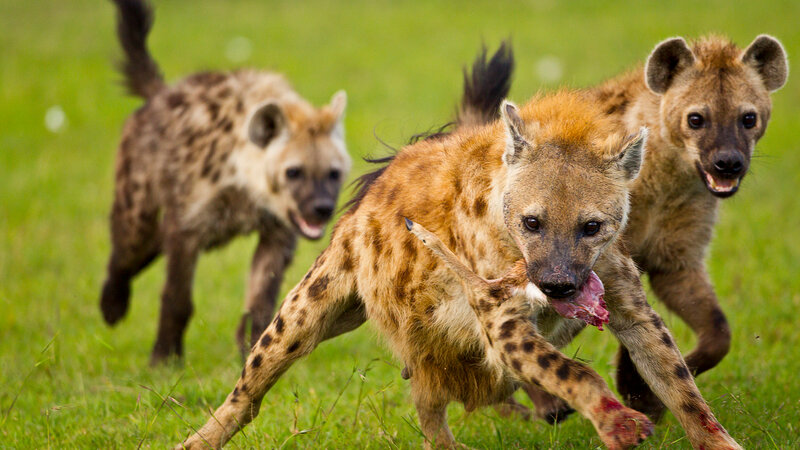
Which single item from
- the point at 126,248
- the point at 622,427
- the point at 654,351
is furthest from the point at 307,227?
the point at 622,427

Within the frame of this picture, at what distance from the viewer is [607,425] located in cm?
280

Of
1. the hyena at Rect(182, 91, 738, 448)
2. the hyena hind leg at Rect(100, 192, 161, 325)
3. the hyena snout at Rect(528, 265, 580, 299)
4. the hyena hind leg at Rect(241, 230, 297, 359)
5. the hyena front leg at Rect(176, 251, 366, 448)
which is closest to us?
the hyena snout at Rect(528, 265, 580, 299)

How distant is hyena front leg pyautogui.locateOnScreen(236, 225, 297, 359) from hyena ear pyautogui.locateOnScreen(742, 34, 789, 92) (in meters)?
3.07

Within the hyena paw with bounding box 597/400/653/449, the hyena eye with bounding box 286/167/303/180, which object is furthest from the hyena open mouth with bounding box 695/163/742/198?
the hyena eye with bounding box 286/167/303/180

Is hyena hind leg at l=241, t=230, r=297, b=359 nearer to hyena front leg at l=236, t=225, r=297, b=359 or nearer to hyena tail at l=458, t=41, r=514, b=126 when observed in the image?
hyena front leg at l=236, t=225, r=297, b=359

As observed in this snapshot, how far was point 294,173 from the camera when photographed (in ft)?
22.0

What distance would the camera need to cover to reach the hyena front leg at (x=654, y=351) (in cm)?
323

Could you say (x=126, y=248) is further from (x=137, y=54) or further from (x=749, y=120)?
(x=749, y=120)

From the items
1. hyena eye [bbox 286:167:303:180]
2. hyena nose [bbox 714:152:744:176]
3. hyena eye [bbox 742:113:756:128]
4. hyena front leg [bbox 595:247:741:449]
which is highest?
hyena eye [bbox 742:113:756:128]

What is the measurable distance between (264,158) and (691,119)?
10.4 ft

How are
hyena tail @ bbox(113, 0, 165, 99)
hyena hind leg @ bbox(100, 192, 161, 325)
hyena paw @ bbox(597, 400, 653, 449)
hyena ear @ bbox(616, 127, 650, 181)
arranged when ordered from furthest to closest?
hyena tail @ bbox(113, 0, 165, 99), hyena hind leg @ bbox(100, 192, 161, 325), hyena ear @ bbox(616, 127, 650, 181), hyena paw @ bbox(597, 400, 653, 449)

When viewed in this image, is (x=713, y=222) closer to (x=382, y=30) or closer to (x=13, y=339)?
(x=13, y=339)

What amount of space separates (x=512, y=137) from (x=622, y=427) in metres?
1.08

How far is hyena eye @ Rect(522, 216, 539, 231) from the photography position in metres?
3.23
